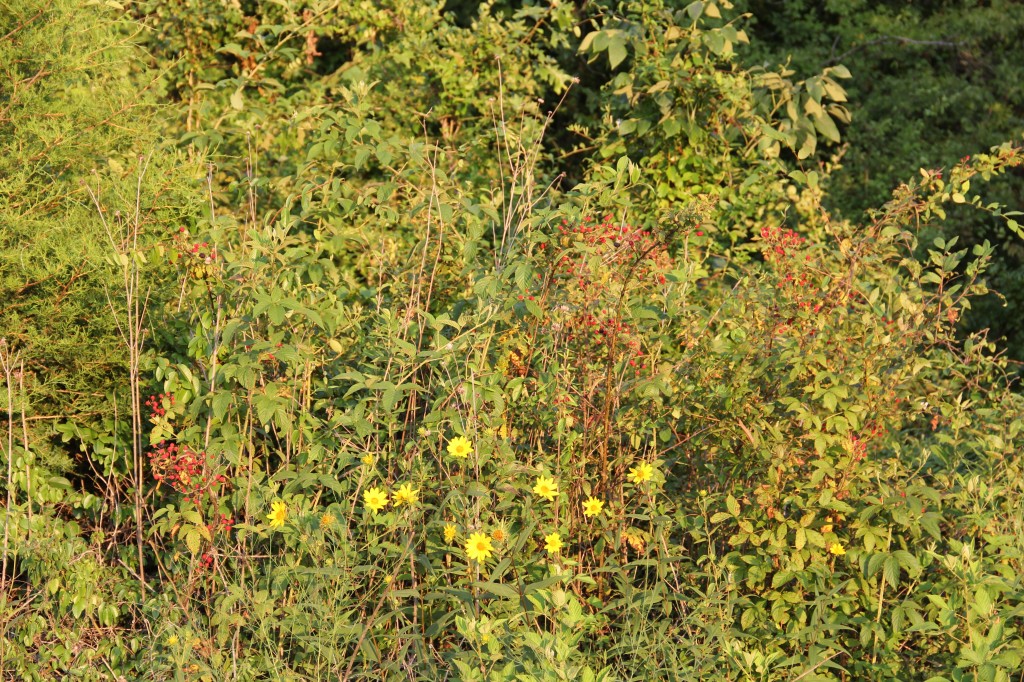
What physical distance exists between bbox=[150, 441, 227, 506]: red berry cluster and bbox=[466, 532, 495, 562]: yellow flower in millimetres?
901

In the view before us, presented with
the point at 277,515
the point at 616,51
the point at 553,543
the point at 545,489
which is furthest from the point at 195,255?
the point at 616,51

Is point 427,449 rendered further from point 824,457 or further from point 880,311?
point 880,311

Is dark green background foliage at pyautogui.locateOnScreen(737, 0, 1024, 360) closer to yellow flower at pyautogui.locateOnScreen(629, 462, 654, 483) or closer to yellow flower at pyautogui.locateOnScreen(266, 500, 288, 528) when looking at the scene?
yellow flower at pyautogui.locateOnScreen(629, 462, 654, 483)

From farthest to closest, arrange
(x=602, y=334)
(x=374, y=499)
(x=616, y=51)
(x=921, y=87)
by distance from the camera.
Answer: (x=921, y=87), (x=616, y=51), (x=602, y=334), (x=374, y=499)

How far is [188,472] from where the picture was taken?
11.7ft

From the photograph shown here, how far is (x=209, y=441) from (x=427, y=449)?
67 centimetres

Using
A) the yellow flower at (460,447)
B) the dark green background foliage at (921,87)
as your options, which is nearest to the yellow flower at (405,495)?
the yellow flower at (460,447)

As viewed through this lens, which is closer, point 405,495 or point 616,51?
point 405,495

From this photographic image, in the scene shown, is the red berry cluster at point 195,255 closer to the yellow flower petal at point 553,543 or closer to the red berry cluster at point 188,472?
the red berry cluster at point 188,472

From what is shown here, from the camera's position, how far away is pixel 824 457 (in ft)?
11.5

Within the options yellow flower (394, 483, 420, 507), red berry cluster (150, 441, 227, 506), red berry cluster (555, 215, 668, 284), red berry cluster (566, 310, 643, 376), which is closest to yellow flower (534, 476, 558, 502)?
yellow flower (394, 483, 420, 507)

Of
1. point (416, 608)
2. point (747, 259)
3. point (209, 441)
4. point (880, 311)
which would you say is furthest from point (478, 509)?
point (747, 259)

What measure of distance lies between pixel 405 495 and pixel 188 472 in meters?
0.77

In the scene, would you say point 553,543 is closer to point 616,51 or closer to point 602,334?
point 602,334
